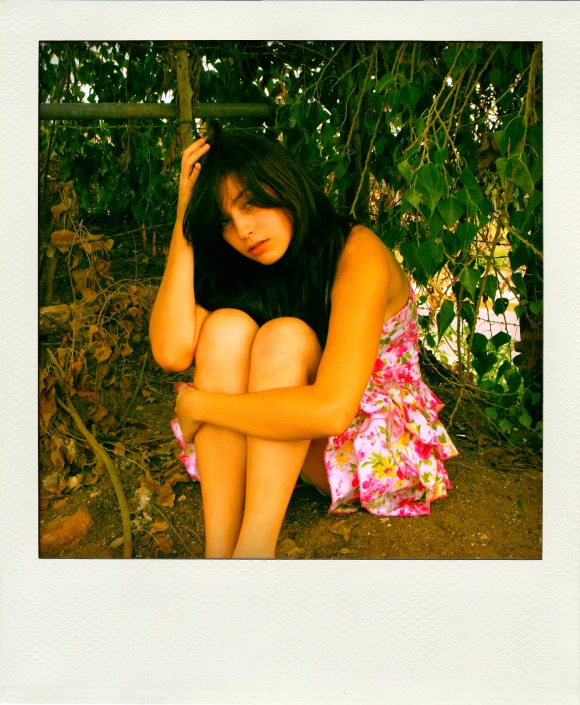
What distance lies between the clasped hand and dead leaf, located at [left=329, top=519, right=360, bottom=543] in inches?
15.8

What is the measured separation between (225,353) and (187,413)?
16 centimetres

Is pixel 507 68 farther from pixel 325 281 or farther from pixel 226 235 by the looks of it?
pixel 226 235

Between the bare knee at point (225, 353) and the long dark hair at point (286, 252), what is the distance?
3.6 inches

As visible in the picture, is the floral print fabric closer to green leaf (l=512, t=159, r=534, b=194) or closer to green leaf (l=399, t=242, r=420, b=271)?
green leaf (l=399, t=242, r=420, b=271)

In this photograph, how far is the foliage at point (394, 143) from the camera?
1663 millimetres

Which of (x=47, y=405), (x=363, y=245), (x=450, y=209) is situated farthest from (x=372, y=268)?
(x=47, y=405)

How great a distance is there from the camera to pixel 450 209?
5.39 ft

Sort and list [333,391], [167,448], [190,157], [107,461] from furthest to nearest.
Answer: [167,448] → [107,461] → [190,157] → [333,391]

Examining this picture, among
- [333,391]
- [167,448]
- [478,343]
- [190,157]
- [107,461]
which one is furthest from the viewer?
[167,448]

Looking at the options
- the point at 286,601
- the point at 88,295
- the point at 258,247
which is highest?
the point at 258,247

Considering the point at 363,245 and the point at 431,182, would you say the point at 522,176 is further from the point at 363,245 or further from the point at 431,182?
the point at 363,245

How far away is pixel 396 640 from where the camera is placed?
1575 mm

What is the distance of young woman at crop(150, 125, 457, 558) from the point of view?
1.60 m
